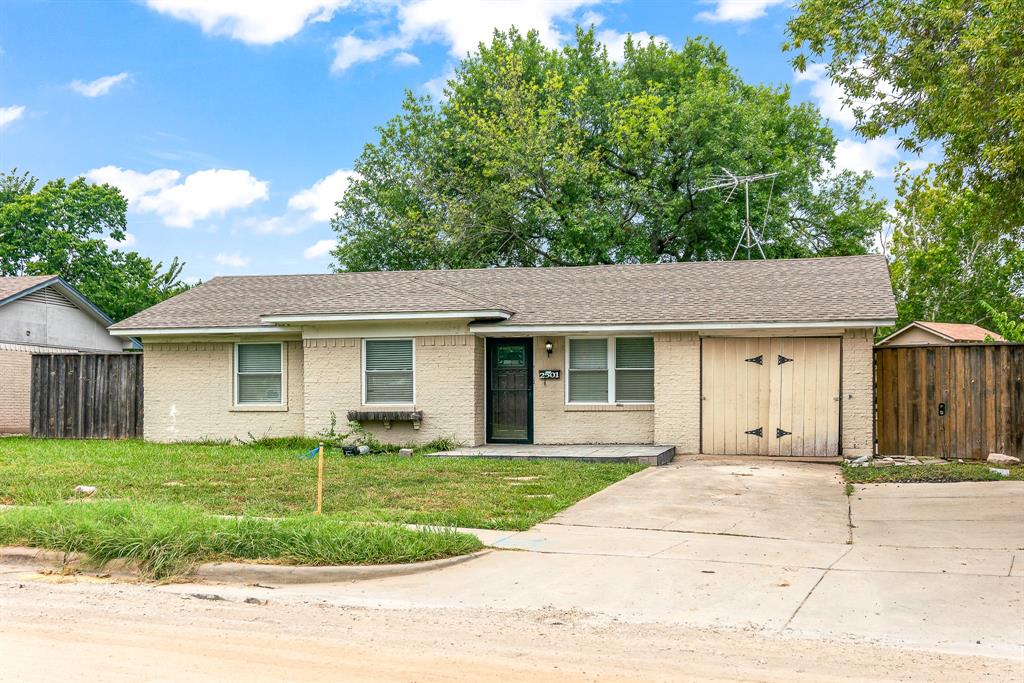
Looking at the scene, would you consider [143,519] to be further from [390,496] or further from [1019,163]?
[1019,163]

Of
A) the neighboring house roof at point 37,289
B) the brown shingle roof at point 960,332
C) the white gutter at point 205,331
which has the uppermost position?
the neighboring house roof at point 37,289

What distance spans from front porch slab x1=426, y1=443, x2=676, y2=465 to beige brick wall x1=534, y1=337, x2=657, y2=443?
8.4 inches

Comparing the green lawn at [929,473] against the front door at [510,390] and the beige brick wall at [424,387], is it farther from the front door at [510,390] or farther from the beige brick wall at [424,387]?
the beige brick wall at [424,387]

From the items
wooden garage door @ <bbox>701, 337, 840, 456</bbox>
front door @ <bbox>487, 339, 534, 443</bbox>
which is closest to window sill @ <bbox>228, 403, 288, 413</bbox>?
front door @ <bbox>487, 339, 534, 443</bbox>

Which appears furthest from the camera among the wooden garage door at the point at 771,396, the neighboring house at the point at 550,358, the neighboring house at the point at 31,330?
the neighboring house at the point at 31,330

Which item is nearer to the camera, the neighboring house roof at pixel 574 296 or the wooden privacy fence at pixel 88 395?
the neighboring house roof at pixel 574 296

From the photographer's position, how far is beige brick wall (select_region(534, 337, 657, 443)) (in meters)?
17.4

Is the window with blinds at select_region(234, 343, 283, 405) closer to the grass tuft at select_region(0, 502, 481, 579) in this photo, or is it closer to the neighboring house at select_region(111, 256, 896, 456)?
the neighboring house at select_region(111, 256, 896, 456)

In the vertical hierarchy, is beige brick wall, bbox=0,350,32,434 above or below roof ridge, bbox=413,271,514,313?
below

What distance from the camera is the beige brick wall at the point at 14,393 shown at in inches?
933

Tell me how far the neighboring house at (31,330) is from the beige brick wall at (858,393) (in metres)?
18.1

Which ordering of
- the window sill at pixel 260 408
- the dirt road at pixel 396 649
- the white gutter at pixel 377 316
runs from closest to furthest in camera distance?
the dirt road at pixel 396 649 → the white gutter at pixel 377 316 → the window sill at pixel 260 408

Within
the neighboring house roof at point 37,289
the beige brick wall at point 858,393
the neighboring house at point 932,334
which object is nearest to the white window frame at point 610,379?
the beige brick wall at point 858,393

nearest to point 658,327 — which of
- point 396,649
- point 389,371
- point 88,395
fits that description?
point 389,371
